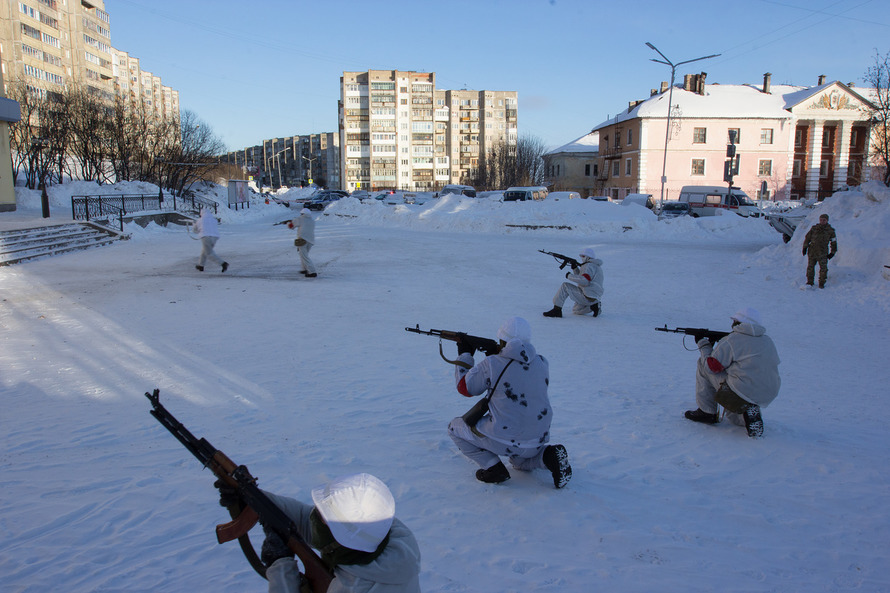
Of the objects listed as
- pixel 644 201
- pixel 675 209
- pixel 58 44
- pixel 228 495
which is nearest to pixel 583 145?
pixel 644 201

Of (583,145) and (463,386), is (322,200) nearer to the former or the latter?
(583,145)

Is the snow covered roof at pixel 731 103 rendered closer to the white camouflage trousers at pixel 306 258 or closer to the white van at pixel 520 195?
the white van at pixel 520 195

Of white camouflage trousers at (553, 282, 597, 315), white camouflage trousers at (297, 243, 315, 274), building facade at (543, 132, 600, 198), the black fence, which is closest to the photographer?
white camouflage trousers at (553, 282, 597, 315)

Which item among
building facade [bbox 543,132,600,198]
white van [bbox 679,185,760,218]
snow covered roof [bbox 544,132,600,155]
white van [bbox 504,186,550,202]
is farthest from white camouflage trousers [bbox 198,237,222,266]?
snow covered roof [bbox 544,132,600,155]

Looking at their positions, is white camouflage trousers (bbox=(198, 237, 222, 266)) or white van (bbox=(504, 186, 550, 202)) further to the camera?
white van (bbox=(504, 186, 550, 202))

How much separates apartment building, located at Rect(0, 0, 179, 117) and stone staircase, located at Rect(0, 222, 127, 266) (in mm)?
36540

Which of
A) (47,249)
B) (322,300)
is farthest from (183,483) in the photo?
(47,249)

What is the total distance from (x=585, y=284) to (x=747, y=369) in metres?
5.20

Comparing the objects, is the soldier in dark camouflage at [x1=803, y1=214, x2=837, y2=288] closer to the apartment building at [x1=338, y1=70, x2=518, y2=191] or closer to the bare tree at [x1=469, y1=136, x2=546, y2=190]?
the bare tree at [x1=469, y1=136, x2=546, y2=190]

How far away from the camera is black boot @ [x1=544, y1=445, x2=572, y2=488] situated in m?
4.21

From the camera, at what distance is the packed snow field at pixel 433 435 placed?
3.42 meters

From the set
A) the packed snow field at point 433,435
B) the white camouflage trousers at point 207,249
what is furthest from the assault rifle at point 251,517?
the white camouflage trousers at point 207,249

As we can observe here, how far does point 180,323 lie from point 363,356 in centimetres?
350

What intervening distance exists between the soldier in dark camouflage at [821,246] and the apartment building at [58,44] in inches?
2080
